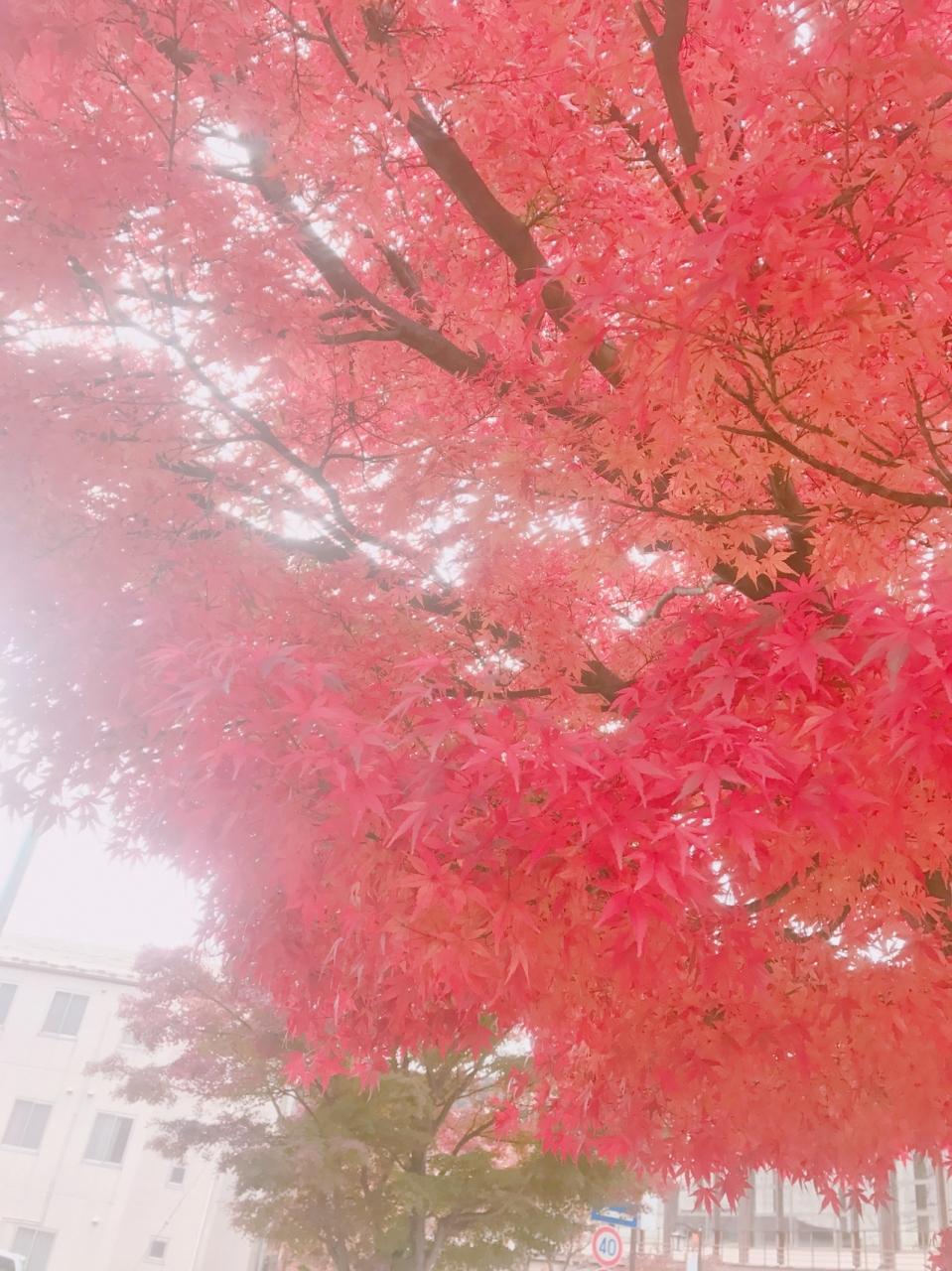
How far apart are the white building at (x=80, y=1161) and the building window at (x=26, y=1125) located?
0.03 meters

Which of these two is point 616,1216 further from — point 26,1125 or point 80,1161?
point 26,1125

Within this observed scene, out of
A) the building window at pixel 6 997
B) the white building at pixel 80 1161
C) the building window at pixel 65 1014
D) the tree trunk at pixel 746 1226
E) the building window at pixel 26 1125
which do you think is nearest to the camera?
the white building at pixel 80 1161

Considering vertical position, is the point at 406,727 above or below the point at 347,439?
below

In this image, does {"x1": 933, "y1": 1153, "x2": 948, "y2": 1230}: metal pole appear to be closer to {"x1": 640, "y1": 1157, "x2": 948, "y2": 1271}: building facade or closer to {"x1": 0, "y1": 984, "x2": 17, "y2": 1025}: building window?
{"x1": 640, "y1": 1157, "x2": 948, "y2": 1271}: building facade

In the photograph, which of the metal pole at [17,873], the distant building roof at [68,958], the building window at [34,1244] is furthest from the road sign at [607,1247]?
the building window at [34,1244]

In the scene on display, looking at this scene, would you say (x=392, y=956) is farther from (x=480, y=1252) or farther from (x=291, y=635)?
(x=480, y=1252)

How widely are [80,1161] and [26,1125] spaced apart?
1.79 meters

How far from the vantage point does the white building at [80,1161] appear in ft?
77.2

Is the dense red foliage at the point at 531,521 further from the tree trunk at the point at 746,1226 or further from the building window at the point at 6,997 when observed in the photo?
the tree trunk at the point at 746,1226

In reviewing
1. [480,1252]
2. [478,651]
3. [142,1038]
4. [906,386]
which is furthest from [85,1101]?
[906,386]

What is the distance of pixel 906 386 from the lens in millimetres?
2832

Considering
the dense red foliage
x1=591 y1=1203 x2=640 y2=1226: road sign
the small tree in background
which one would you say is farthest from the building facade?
the dense red foliage

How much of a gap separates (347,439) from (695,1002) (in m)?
3.17

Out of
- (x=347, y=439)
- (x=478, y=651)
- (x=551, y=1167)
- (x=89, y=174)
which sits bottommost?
(x=551, y=1167)
